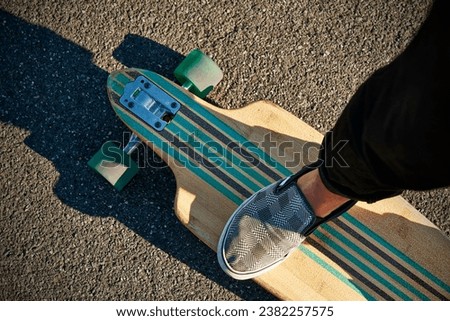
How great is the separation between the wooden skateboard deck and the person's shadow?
0.11 metres

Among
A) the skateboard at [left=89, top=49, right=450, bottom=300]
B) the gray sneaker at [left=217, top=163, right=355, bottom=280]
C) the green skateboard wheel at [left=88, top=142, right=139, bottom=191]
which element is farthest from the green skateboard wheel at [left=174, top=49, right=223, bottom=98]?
the gray sneaker at [left=217, top=163, right=355, bottom=280]

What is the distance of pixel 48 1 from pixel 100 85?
1.40 feet

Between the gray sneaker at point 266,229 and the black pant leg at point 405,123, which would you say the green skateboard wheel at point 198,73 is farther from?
the black pant leg at point 405,123

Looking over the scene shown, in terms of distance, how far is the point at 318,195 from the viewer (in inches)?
52.9

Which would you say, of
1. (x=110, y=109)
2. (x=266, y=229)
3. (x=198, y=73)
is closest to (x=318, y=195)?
(x=266, y=229)

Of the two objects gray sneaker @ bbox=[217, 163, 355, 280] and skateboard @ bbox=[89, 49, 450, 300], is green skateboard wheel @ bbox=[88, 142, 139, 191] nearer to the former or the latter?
skateboard @ bbox=[89, 49, 450, 300]

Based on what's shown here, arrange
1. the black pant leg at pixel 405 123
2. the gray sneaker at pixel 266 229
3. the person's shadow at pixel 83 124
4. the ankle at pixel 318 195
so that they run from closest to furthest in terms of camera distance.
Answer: the black pant leg at pixel 405 123 → the ankle at pixel 318 195 → the gray sneaker at pixel 266 229 → the person's shadow at pixel 83 124

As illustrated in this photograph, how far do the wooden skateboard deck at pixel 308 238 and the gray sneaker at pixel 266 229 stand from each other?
79 millimetres

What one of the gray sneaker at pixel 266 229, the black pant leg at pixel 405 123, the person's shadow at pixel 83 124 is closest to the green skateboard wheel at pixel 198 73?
the person's shadow at pixel 83 124

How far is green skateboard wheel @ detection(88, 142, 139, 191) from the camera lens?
1636 mm

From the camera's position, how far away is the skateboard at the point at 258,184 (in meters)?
1.61

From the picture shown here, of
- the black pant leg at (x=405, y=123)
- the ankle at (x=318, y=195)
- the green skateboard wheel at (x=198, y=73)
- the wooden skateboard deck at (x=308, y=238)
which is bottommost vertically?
the wooden skateboard deck at (x=308, y=238)
